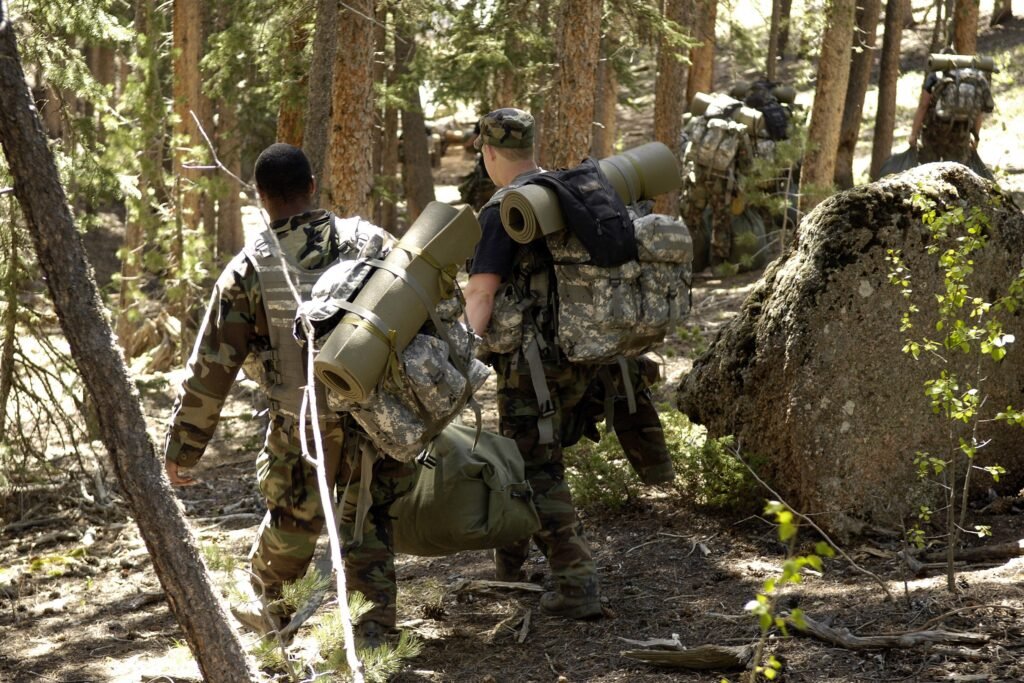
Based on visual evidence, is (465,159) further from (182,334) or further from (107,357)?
(107,357)

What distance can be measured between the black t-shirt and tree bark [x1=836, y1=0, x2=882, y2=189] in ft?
38.4

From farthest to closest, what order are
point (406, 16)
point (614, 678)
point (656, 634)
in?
A: point (406, 16), point (656, 634), point (614, 678)

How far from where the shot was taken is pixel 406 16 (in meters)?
10.8

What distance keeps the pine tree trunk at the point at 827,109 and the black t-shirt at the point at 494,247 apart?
8448 mm

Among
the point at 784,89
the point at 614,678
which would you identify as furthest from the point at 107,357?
the point at 784,89

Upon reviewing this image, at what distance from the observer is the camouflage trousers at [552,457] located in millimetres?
5016

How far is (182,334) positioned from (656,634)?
8470mm

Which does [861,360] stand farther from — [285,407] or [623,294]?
[285,407]

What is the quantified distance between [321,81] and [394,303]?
173 inches

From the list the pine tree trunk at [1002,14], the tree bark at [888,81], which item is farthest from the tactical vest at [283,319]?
the pine tree trunk at [1002,14]

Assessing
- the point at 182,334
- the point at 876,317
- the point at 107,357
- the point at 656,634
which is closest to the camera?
the point at 107,357

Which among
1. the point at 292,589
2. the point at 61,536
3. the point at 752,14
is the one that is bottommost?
the point at 61,536

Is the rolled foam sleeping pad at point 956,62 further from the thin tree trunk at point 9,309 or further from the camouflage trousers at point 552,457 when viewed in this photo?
the thin tree trunk at point 9,309

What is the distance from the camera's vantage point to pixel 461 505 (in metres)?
4.71
